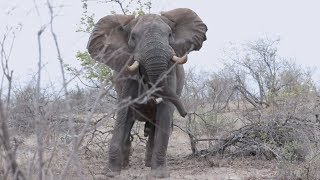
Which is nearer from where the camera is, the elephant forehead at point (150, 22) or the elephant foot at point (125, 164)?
the elephant forehead at point (150, 22)

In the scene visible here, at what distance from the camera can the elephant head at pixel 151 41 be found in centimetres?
609

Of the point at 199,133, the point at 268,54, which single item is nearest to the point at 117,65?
the point at 199,133

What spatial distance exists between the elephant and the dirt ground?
211 mm

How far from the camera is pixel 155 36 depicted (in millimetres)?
6254

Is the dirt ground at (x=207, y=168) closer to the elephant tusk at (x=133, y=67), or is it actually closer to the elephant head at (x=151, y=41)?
the elephant head at (x=151, y=41)

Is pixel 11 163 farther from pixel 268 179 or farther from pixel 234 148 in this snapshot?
pixel 234 148

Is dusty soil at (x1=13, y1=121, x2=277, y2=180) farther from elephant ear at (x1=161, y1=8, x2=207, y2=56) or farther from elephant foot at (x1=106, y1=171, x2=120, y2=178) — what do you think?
elephant ear at (x1=161, y1=8, x2=207, y2=56)

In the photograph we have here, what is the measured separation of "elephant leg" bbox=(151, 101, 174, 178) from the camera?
6.50 meters

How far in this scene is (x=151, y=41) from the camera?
20.3ft

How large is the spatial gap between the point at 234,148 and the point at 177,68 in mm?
1802

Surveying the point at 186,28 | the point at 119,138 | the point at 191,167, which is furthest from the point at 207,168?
the point at 186,28

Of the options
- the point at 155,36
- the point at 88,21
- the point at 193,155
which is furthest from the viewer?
the point at 88,21

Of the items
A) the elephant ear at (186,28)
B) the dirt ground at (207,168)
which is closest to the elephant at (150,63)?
the elephant ear at (186,28)

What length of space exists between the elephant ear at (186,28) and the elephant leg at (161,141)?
733 mm
